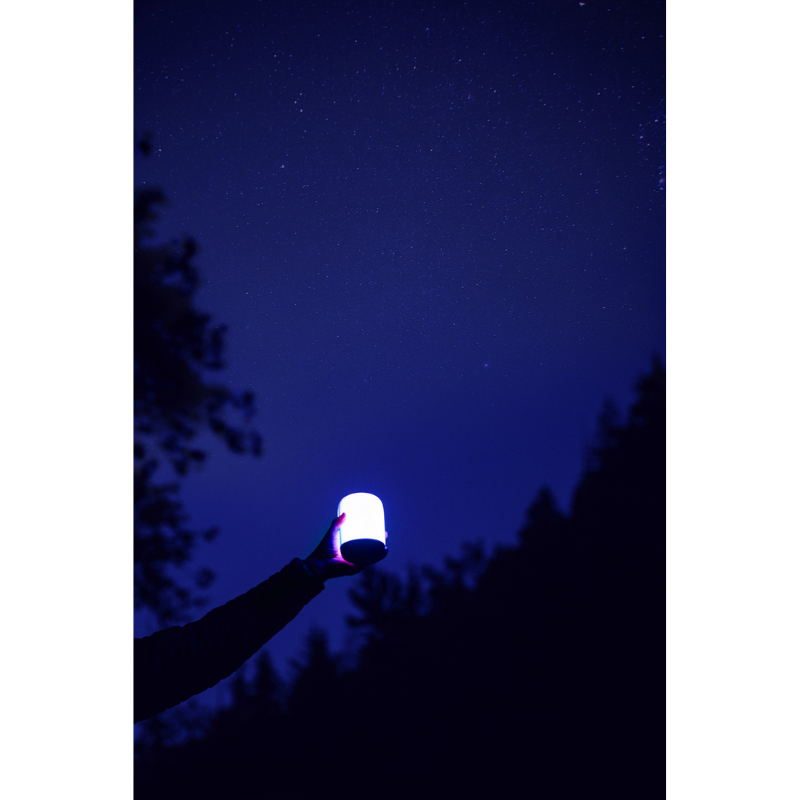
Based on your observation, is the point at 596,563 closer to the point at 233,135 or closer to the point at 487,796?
the point at 487,796

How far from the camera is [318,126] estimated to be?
196 centimetres

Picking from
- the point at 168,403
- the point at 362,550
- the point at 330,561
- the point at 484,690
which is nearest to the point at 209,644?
the point at 330,561

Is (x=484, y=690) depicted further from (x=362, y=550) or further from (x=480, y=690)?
(x=362, y=550)

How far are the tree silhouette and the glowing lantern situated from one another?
0.93 metres

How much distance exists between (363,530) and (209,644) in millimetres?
583

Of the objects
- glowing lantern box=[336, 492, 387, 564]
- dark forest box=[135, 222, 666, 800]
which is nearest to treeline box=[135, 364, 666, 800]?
dark forest box=[135, 222, 666, 800]

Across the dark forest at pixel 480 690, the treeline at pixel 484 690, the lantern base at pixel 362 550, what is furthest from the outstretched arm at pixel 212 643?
the treeline at pixel 484 690

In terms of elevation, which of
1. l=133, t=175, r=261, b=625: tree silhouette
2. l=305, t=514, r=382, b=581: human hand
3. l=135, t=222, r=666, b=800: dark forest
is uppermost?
l=133, t=175, r=261, b=625: tree silhouette

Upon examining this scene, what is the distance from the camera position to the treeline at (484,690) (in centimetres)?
325

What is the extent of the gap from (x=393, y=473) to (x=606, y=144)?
2048 millimetres

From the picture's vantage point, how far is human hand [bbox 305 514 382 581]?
1.62 m

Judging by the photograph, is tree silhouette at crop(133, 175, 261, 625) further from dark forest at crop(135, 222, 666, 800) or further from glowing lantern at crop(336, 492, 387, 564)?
dark forest at crop(135, 222, 666, 800)

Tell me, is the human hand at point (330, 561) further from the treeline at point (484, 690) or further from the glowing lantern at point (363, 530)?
the treeline at point (484, 690)
